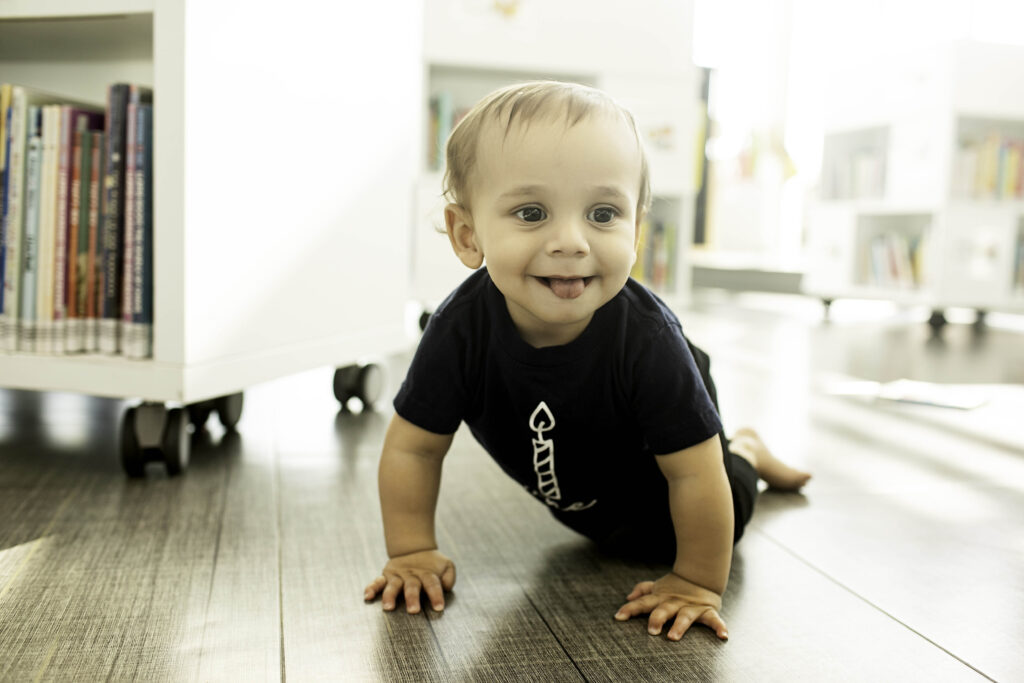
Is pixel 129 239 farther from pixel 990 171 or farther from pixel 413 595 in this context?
pixel 990 171

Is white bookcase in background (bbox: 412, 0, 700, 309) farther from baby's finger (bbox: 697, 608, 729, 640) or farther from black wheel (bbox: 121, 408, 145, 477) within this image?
baby's finger (bbox: 697, 608, 729, 640)

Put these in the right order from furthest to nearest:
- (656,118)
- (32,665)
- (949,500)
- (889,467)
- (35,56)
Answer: (656,118), (35,56), (889,467), (949,500), (32,665)

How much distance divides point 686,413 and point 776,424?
843 mm

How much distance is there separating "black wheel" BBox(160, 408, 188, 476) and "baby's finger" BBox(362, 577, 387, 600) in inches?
17.0

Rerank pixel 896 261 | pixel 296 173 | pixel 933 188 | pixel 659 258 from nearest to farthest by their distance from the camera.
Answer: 1. pixel 296 173
2. pixel 659 258
3. pixel 933 188
4. pixel 896 261

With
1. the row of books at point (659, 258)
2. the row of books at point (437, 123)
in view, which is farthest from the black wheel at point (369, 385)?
the row of books at point (659, 258)

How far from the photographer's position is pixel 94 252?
1.15 metres

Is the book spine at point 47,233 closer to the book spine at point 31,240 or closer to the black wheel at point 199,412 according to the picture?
the book spine at point 31,240

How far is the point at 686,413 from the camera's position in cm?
76

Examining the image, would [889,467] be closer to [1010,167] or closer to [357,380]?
[357,380]

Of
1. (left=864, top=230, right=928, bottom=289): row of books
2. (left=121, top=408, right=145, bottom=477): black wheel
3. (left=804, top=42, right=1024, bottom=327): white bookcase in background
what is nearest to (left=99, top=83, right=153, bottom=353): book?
(left=121, top=408, right=145, bottom=477): black wheel

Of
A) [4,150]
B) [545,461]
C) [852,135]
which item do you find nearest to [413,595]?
[545,461]

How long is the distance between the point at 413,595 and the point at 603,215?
1.12ft

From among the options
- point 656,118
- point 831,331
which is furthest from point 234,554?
point 831,331
